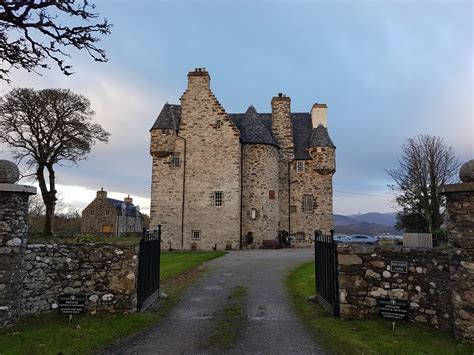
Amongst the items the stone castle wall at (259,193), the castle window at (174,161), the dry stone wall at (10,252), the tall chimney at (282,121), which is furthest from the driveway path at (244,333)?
the tall chimney at (282,121)

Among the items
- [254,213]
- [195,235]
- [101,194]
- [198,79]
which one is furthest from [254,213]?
[101,194]

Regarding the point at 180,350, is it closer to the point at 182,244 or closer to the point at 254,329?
the point at 254,329

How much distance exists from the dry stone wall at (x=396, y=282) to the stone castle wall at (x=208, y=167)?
20.9 meters

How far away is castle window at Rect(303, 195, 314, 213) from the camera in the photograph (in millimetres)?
Result: 34312

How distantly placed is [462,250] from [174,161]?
25.5 metres

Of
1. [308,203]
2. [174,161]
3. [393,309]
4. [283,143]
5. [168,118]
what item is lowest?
[393,309]

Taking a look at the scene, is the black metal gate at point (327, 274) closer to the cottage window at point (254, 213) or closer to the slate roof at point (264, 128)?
the cottage window at point (254, 213)

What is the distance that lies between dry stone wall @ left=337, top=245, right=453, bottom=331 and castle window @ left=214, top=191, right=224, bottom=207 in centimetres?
2134

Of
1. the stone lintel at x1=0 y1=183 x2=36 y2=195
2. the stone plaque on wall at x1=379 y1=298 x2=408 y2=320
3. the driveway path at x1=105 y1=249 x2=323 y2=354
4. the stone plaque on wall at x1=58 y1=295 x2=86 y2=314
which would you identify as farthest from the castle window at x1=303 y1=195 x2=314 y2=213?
the stone lintel at x1=0 y1=183 x2=36 y2=195

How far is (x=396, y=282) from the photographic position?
8203 millimetres

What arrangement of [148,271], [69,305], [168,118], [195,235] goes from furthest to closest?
1. [168,118]
2. [195,235]
3. [148,271]
4. [69,305]

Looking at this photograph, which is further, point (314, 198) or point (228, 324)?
point (314, 198)

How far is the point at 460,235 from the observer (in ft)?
23.2

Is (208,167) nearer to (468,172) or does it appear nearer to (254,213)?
(254,213)
